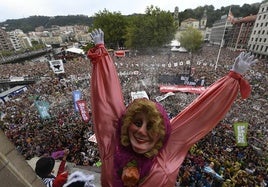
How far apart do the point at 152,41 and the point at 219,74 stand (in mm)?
16631

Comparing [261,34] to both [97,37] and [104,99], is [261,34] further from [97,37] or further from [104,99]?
[104,99]

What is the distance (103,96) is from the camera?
1.66 meters

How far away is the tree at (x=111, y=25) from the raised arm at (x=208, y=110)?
111ft

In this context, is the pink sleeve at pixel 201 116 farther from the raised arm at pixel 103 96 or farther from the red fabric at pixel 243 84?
the raised arm at pixel 103 96

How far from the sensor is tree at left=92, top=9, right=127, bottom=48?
33375 mm

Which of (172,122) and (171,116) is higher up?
(172,122)

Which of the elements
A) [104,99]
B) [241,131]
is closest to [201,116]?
[104,99]

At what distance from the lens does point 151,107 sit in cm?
154

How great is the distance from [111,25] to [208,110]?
116 feet

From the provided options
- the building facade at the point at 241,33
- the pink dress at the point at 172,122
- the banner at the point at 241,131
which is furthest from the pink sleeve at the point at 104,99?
the building facade at the point at 241,33

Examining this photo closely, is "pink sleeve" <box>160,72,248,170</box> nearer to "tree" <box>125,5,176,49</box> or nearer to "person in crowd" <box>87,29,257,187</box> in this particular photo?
"person in crowd" <box>87,29,257,187</box>

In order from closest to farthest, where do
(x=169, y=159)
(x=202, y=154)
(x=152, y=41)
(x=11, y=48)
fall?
(x=169, y=159), (x=202, y=154), (x=152, y=41), (x=11, y=48)

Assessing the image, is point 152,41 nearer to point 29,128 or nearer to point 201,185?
point 29,128

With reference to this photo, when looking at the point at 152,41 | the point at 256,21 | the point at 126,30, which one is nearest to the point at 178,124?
the point at 152,41
